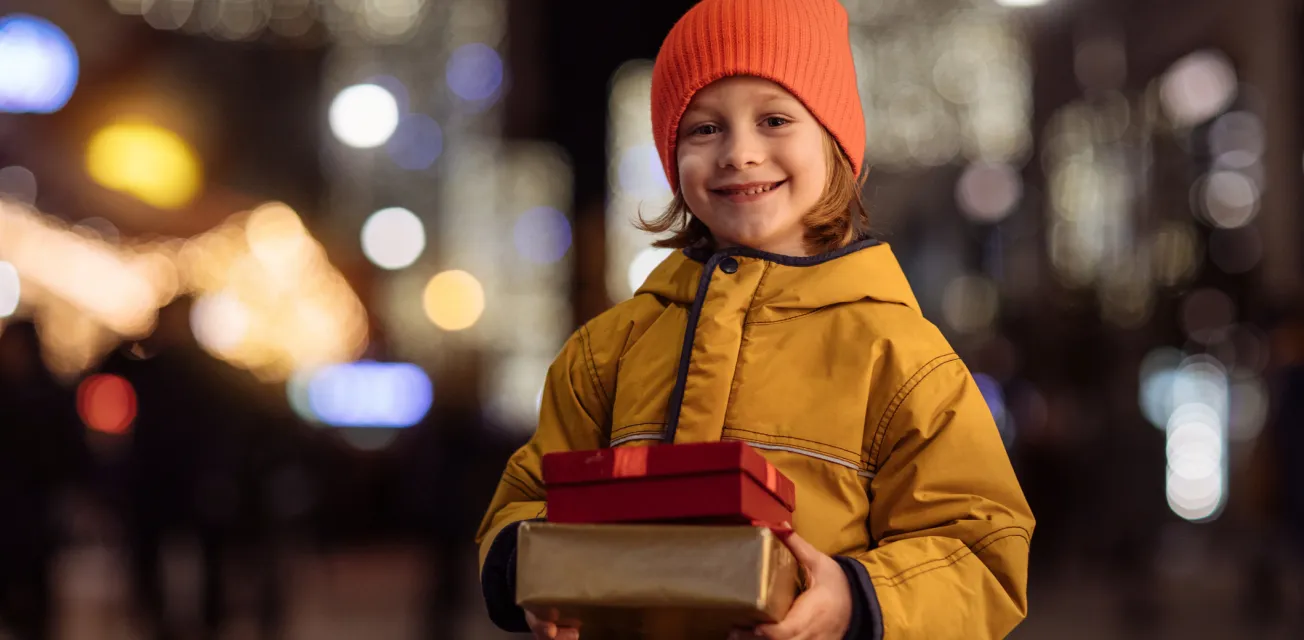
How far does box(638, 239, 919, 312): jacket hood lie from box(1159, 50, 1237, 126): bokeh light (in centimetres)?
1699

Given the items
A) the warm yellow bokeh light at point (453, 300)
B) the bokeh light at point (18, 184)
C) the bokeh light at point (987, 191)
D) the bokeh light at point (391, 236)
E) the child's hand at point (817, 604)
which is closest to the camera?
the child's hand at point (817, 604)

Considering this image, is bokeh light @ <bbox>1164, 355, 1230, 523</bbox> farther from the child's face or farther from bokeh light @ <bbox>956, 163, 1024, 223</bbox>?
the child's face

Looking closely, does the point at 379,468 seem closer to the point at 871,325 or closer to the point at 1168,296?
the point at 1168,296

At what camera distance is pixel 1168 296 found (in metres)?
16.3

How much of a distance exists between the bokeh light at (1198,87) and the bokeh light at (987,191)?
2.28 m

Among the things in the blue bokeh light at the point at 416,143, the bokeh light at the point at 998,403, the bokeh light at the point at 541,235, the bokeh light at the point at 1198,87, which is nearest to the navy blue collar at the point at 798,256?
the bokeh light at the point at 998,403

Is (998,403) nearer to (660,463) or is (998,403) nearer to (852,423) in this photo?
(852,423)

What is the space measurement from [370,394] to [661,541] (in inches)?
641

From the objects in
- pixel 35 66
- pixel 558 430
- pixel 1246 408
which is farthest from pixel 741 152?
pixel 1246 408

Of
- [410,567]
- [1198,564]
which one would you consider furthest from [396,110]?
[1198,564]

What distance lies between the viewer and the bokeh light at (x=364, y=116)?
58.6ft

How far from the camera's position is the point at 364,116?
59.7 feet

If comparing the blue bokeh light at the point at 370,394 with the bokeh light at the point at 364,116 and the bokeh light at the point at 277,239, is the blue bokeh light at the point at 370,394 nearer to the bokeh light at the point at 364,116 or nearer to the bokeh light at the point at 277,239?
the bokeh light at the point at 277,239

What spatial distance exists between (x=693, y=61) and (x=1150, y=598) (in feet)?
29.5
